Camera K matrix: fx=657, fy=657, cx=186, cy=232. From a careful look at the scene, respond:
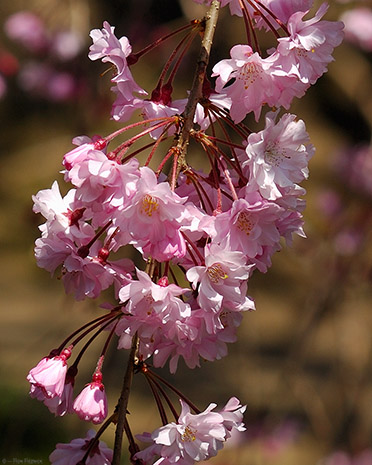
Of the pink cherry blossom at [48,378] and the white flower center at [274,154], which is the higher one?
the white flower center at [274,154]

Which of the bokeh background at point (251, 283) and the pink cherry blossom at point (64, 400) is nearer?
the pink cherry blossom at point (64, 400)

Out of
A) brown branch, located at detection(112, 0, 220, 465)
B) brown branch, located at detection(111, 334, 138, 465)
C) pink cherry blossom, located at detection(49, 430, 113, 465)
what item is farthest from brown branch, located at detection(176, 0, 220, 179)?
pink cherry blossom, located at detection(49, 430, 113, 465)

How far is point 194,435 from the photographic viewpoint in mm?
853

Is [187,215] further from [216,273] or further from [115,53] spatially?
[115,53]

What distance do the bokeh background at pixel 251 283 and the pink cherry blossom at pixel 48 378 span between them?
147 centimetres

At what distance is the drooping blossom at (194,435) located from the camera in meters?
0.84

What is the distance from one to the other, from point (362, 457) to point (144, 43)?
8.68ft

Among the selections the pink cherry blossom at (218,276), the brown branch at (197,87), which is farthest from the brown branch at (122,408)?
the brown branch at (197,87)

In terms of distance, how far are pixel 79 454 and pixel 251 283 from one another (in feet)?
→ 13.9

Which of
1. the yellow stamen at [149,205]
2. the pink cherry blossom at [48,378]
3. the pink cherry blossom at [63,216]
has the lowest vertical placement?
the pink cherry blossom at [48,378]

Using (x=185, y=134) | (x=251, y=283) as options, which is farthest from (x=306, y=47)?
(x=251, y=283)

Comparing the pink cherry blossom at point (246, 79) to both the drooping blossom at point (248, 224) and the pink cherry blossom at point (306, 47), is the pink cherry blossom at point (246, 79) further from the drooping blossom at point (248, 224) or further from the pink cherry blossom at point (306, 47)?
the drooping blossom at point (248, 224)

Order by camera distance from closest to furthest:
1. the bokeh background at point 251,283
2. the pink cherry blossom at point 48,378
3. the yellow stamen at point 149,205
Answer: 1. the yellow stamen at point 149,205
2. the pink cherry blossom at point 48,378
3. the bokeh background at point 251,283

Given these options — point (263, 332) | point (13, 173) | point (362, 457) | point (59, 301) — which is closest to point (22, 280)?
point (59, 301)
